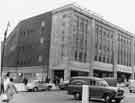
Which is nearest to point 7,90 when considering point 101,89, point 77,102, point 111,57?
Answer: point 77,102

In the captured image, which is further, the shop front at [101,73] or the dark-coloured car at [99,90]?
the shop front at [101,73]

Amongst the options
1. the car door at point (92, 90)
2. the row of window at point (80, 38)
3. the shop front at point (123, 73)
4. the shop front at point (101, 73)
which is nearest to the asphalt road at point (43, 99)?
the car door at point (92, 90)

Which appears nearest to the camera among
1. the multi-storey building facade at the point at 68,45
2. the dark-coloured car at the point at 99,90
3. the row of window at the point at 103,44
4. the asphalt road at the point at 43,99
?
the dark-coloured car at the point at 99,90

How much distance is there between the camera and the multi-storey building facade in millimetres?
44250

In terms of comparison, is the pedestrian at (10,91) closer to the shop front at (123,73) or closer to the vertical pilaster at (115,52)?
the vertical pilaster at (115,52)

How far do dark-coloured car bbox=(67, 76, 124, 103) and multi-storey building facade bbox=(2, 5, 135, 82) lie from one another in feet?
70.5

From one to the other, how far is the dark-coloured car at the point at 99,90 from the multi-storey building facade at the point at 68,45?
2149 centimetres

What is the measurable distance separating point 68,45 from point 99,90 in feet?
80.8

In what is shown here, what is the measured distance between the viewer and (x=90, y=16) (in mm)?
48906

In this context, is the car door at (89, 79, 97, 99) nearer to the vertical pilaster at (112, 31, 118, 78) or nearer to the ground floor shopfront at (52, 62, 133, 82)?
the ground floor shopfront at (52, 62, 133, 82)

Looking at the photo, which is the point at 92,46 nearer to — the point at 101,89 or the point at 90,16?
the point at 90,16

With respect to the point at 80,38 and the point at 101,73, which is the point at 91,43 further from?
the point at 101,73

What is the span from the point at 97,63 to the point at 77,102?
31786 millimetres

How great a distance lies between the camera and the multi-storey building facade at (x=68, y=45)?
4425 cm
